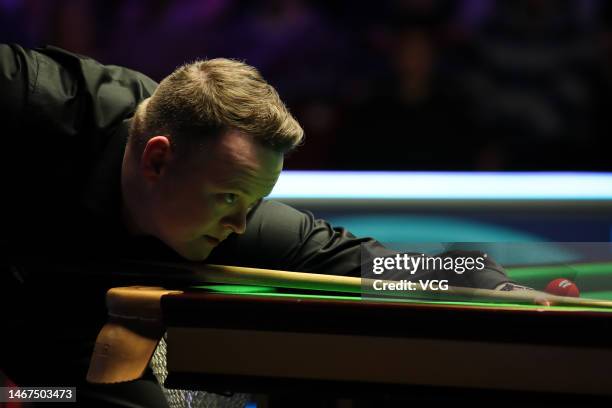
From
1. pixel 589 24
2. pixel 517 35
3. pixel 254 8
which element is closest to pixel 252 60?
pixel 254 8

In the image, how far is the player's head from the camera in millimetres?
1895

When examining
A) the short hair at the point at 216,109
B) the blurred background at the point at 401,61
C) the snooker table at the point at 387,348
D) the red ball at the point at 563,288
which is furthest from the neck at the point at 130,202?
the blurred background at the point at 401,61

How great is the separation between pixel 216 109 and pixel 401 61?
3187 mm

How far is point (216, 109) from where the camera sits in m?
1.91

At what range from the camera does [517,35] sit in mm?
4918

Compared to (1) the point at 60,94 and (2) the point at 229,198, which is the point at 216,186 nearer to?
(2) the point at 229,198

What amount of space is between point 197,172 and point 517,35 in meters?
3.46

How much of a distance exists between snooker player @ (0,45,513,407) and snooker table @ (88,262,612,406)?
1.38 ft

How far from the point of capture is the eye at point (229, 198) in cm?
190

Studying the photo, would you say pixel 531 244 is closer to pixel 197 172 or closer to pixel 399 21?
pixel 197 172

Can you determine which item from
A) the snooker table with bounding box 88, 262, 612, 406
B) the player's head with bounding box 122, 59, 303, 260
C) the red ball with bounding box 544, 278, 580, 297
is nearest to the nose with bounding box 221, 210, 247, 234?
the player's head with bounding box 122, 59, 303, 260

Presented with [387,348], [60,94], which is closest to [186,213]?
[60,94]

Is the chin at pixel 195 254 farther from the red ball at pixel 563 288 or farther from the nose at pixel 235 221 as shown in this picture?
the red ball at pixel 563 288

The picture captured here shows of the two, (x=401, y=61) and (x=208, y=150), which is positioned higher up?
(x=401, y=61)
